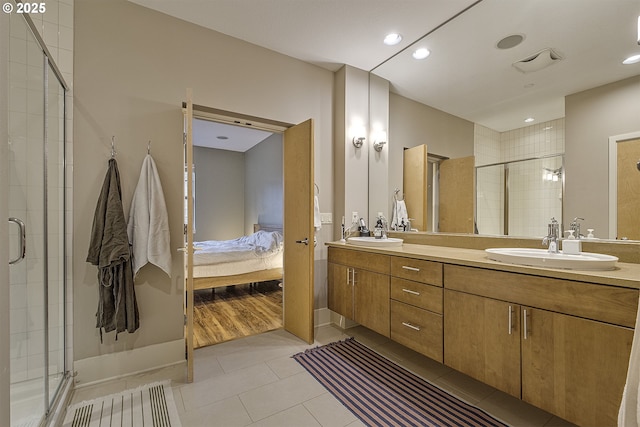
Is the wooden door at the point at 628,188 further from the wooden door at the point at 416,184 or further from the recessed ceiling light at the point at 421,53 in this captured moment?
the recessed ceiling light at the point at 421,53

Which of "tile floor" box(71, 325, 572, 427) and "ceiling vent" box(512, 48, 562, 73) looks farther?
"ceiling vent" box(512, 48, 562, 73)

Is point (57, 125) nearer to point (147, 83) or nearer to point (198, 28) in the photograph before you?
point (147, 83)

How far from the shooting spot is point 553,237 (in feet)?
5.21

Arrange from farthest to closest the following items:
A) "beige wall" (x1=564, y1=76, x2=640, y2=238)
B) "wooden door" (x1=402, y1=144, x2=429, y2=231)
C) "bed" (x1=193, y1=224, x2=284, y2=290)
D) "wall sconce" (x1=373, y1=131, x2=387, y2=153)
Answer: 1. "bed" (x1=193, y1=224, x2=284, y2=290)
2. "wall sconce" (x1=373, y1=131, x2=387, y2=153)
3. "wooden door" (x1=402, y1=144, x2=429, y2=231)
4. "beige wall" (x1=564, y1=76, x2=640, y2=238)

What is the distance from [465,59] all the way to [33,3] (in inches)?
120

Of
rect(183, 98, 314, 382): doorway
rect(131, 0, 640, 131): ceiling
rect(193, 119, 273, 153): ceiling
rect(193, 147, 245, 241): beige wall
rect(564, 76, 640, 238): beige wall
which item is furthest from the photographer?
rect(193, 147, 245, 241): beige wall

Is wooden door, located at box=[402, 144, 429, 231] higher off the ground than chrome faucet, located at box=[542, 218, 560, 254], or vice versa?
wooden door, located at box=[402, 144, 429, 231]

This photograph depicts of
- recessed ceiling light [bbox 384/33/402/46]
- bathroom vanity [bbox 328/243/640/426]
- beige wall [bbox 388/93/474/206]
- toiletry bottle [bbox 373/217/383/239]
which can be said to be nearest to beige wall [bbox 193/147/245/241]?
toiletry bottle [bbox 373/217/383/239]

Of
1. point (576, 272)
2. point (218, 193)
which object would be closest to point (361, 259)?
point (576, 272)

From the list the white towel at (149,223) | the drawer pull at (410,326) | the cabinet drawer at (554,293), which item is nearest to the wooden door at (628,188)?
the cabinet drawer at (554,293)

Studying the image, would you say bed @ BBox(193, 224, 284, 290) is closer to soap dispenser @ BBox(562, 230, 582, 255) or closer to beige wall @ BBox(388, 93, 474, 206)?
beige wall @ BBox(388, 93, 474, 206)

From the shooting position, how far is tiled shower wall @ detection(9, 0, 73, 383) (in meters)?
1.38

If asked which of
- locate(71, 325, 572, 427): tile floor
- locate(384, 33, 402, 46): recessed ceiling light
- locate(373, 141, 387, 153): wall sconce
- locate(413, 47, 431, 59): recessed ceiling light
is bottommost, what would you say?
locate(71, 325, 572, 427): tile floor

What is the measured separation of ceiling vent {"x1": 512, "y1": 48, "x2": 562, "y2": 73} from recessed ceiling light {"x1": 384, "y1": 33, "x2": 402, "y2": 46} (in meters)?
0.95
